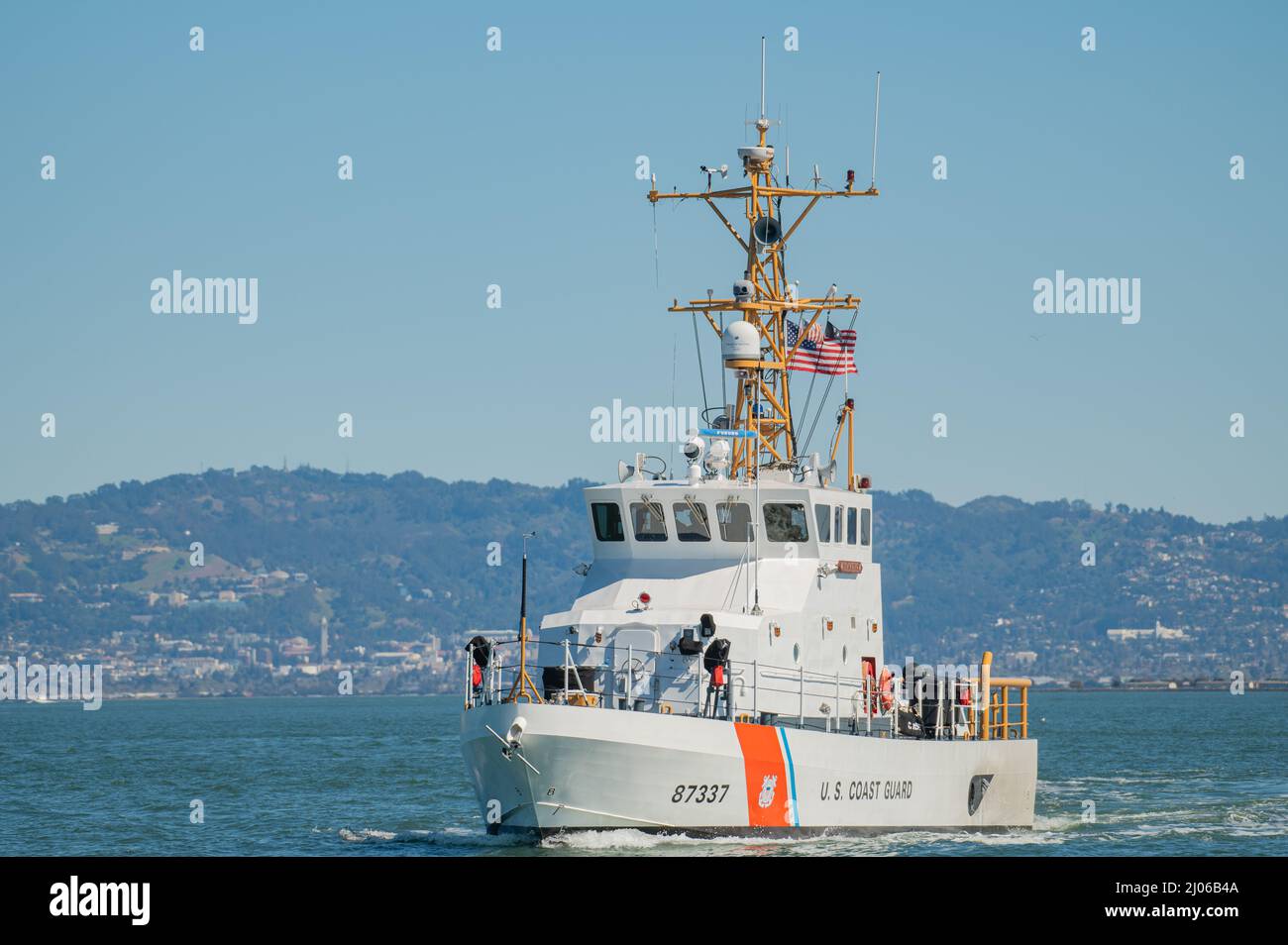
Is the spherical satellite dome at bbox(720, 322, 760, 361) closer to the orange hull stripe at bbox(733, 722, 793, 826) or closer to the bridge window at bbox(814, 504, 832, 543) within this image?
the bridge window at bbox(814, 504, 832, 543)

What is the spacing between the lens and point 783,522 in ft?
98.0

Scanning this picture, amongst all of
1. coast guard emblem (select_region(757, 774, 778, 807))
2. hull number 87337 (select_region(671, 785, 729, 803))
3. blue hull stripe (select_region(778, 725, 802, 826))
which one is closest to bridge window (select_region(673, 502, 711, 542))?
blue hull stripe (select_region(778, 725, 802, 826))

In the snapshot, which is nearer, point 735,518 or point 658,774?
point 658,774

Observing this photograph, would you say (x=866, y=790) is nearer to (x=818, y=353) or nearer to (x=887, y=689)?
(x=887, y=689)

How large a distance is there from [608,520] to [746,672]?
163 inches

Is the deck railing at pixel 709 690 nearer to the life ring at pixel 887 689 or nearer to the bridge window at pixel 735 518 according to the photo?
the life ring at pixel 887 689

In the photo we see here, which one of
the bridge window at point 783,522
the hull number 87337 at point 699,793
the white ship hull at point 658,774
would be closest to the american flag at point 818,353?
the bridge window at point 783,522

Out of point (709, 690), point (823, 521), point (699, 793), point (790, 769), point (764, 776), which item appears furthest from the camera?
point (823, 521)

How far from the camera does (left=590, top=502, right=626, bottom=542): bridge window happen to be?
30469 millimetres

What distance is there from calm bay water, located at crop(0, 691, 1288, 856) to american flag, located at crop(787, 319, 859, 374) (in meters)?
8.16

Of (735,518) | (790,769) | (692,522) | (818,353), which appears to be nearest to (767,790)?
(790,769)

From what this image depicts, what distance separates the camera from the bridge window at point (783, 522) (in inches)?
1174
